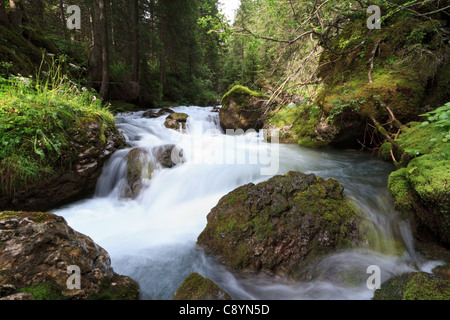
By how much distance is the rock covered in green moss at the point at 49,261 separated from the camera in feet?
4.82

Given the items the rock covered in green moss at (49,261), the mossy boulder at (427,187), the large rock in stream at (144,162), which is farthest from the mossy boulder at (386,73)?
the rock covered in green moss at (49,261)

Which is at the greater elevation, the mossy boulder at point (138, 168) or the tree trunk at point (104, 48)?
the tree trunk at point (104, 48)

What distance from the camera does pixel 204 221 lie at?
348 cm

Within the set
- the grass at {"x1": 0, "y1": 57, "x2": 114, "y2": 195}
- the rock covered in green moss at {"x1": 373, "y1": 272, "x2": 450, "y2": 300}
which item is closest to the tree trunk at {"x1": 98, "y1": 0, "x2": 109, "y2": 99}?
the grass at {"x1": 0, "y1": 57, "x2": 114, "y2": 195}

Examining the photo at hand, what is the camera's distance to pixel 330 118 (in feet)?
17.5

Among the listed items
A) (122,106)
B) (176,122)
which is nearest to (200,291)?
(176,122)

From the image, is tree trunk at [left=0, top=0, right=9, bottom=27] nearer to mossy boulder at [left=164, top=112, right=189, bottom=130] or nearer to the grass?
the grass

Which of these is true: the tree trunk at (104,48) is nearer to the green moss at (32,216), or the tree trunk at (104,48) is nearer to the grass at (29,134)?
the grass at (29,134)

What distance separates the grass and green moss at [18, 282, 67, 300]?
7.94ft

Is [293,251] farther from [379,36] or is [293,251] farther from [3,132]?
[379,36]

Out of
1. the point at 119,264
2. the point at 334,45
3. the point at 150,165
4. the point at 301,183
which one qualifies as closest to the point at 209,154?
the point at 150,165

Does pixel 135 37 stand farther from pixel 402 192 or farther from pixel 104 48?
pixel 402 192

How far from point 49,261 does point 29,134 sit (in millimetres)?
2517

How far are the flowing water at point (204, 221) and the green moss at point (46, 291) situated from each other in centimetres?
78
